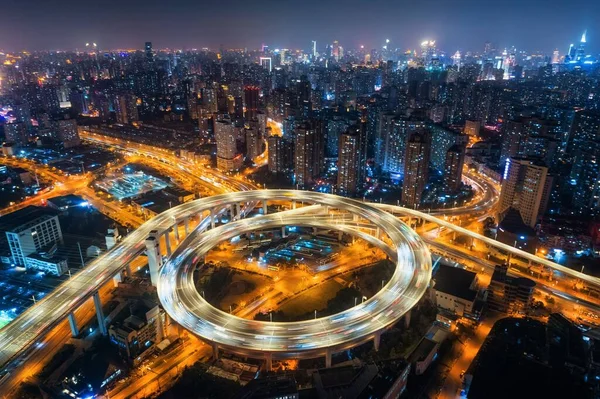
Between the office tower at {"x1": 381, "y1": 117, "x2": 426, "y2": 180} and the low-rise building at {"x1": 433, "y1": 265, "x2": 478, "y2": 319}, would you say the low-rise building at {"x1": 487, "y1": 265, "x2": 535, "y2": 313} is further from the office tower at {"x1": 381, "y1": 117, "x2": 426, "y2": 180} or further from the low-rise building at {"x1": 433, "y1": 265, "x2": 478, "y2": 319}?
the office tower at {"x1": 381, "y1": 117, "x2": 426, "y2": 180}

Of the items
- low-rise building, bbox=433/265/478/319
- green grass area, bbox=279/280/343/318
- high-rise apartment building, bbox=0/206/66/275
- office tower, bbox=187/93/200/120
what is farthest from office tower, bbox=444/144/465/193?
office tower, bbox=187/93/200/120

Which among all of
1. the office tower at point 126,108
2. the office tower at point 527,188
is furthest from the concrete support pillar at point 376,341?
the office tower at point 126,108

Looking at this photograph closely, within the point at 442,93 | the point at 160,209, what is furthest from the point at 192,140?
the point at 442,93

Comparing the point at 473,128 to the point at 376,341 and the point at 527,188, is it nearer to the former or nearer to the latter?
the point at 527,188

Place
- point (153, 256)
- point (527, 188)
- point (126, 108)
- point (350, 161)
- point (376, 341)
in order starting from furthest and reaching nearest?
point (126, 108)
point (350, 161)
point (527, 188)
point (153, 256)
point (376, 341)

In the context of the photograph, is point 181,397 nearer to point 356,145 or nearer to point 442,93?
point 356,145

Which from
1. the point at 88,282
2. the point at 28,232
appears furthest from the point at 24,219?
the point at 88,282
